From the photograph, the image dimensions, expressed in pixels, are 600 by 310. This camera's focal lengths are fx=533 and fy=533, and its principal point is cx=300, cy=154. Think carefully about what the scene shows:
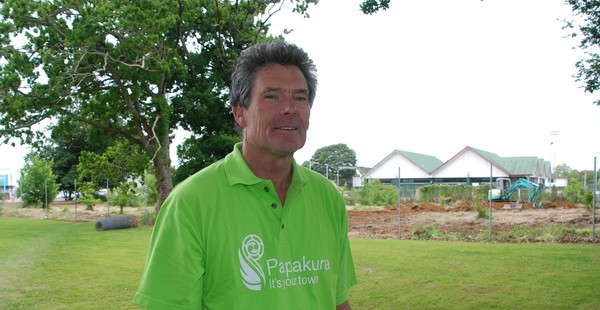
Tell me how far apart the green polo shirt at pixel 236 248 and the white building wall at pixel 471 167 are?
50444mm

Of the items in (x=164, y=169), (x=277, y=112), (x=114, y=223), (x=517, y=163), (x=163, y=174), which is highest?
(x=517, y=163)

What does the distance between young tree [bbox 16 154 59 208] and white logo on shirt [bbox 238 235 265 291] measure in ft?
115

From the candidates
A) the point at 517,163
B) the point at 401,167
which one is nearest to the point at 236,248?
the point at 401,167

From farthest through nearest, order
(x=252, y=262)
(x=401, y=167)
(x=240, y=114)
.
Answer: (x=401, y=167) → (x=240, y=114) → (x=252, y=262)

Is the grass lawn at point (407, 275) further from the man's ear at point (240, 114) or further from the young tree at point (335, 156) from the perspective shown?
the young tree at point (335, 156)

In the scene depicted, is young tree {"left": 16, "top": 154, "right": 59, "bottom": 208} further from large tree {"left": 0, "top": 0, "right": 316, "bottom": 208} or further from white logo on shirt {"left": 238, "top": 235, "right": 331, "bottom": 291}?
white logo on shirt {"left": 238, "top": 235, "right": 331, "bottom": 291}

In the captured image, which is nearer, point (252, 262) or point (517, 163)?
point (252, 262)

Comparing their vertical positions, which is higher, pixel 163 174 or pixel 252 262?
pixel 163 174

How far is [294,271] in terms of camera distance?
5.98ft

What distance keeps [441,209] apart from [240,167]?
27.3 m

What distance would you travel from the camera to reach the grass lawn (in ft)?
23.7

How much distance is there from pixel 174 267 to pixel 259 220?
12.8 inches

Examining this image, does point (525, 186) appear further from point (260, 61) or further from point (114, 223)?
point (260, 61)

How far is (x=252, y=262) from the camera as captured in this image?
1.73 metres
